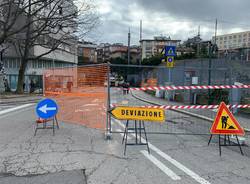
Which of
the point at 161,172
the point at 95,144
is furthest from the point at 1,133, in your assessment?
the point at 161,172

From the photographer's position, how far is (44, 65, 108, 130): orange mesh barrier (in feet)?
24.1

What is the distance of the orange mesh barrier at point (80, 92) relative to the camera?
736 centimetres

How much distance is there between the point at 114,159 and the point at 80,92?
3.86m

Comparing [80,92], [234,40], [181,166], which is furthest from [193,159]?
[234,40]

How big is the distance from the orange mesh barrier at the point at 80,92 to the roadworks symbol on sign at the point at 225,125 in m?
3.21

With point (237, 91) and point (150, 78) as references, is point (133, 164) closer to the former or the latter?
point (150, 78)

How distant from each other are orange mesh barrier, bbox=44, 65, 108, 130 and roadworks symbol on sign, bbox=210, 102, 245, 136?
321cm

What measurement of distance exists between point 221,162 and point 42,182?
3685 mm

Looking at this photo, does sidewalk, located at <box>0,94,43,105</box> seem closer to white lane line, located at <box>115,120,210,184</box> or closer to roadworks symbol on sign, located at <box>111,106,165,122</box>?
roadworks symbol on sign, located at <box>111,106,165,122</box>

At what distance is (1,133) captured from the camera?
23.9 ft

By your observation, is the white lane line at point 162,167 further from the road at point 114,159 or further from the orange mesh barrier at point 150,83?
the orange mesh barrier at point 150,83

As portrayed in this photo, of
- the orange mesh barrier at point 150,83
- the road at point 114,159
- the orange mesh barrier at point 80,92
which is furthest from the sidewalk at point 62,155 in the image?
the orange mesh barrier at point 150,83

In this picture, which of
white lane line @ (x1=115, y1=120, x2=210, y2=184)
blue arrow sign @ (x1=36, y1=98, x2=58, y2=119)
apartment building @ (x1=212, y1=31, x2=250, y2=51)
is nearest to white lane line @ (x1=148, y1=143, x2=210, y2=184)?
white lane line @ (x1=115, y1=120, x2=210, y2=184)

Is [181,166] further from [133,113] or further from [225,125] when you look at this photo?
[225,125]
